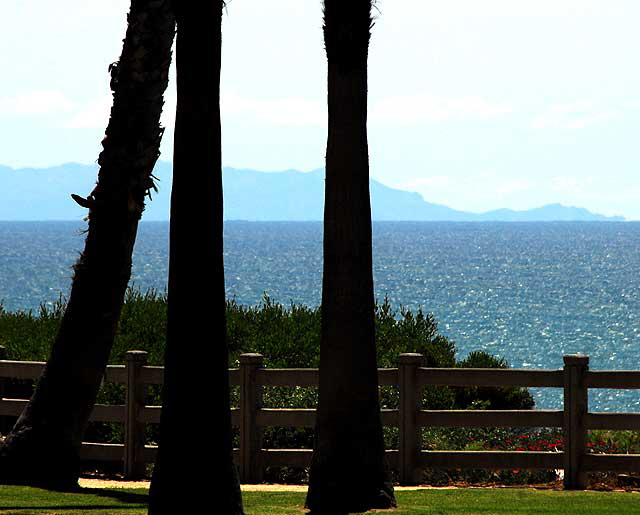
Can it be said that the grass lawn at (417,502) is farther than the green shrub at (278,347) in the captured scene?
No

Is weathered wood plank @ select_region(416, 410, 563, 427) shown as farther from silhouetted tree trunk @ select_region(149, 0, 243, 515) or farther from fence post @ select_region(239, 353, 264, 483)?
silhouetted tree trunk @ select_region(149, 0, 243, 515)

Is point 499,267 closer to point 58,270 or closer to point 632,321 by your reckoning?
point 58,270

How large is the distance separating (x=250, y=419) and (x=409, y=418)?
1961 millimetres

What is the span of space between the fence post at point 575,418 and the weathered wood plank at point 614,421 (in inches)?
4.7

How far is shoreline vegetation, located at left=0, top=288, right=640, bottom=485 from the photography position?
17.6 m

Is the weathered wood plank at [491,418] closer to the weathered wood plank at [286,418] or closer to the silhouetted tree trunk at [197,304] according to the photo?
the weathered wood plank at [286,418]

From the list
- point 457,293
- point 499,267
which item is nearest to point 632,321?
point 457,293

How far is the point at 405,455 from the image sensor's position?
15.2 metres

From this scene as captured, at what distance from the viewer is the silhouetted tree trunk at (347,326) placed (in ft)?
40.7

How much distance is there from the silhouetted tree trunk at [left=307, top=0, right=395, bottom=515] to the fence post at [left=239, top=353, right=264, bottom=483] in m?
2.96

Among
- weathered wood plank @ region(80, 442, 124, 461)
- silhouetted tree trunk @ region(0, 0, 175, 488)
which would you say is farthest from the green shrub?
silhouetted tree trunk @ region(0, 0, 175, 488)

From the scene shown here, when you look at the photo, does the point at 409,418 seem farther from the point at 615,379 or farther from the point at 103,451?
the point at 103,451

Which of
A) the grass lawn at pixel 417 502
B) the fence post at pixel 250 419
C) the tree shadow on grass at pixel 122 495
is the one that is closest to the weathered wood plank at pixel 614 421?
the grass lawn at pixel 417 502

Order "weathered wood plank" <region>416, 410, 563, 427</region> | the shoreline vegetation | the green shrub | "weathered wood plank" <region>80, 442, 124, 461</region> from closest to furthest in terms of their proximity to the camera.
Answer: "weathered wood plank" <region>416, 410, 563, 427</region>
"weathered wood plank" <region>80, 442, 124, 461</region>
the shoreline vegetation
the green shrub
